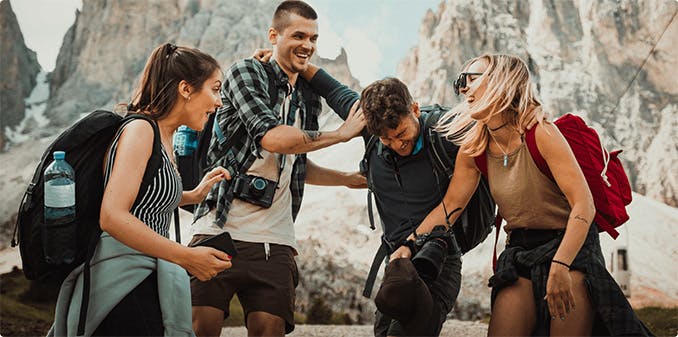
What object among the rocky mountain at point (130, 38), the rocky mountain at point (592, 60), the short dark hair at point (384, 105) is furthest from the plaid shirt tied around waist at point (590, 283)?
the rocky mountain at point (130, 38)

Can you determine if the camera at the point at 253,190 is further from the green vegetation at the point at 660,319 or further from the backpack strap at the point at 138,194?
the green vegetation at the point at 660,319

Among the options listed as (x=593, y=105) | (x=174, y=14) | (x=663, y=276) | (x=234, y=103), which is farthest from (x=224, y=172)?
(x=174, y=14)

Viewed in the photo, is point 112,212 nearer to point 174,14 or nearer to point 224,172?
point 224,172

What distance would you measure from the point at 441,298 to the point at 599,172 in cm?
75

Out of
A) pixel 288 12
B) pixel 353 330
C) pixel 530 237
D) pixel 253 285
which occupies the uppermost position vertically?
pixel 288 12

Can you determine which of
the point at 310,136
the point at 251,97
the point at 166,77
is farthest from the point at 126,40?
the point at 166,77

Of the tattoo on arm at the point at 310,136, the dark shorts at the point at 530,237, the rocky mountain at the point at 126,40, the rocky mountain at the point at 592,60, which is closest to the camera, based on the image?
the dark shorts at the point at 530,237

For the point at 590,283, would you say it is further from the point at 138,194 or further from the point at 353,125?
the point at 138,194

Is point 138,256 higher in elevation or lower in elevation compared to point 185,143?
lower

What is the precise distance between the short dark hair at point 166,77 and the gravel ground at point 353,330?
6660 mm

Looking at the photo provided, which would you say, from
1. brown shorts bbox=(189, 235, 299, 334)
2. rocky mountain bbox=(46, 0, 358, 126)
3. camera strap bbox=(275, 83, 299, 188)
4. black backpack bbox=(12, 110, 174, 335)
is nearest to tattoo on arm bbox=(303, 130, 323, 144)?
camera strap bbox=(275, 83, 299, 188)

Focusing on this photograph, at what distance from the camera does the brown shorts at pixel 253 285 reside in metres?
3.02

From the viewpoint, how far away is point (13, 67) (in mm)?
16578

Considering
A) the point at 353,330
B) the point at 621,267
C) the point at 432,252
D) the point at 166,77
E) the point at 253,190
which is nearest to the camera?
the point at 166,77
